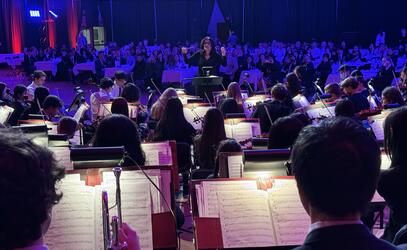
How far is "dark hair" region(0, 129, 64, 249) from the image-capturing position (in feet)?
4.11

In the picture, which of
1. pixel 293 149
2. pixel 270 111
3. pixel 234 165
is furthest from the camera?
pixel 270 111

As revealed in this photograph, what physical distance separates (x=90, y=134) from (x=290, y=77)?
3389 millimetres

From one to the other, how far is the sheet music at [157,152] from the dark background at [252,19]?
17312 millimetres

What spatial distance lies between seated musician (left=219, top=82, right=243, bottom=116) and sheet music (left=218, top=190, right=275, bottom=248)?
4348 mm

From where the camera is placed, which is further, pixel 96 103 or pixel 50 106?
pixel 96 103

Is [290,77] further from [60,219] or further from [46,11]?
[46,11]

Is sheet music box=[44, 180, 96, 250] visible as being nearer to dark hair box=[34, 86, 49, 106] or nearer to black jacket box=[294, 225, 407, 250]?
black jacket box=[294, 225, 407, 250]

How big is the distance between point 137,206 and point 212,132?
257 centimetres

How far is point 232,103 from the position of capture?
7184 millimetres

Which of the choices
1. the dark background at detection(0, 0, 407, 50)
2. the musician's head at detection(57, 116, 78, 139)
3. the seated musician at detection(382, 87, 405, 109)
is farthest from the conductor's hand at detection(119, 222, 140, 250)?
the dark background at detection(0, 0, 407, 50)

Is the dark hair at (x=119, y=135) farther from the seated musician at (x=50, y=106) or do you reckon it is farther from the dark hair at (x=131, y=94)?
the dark hair at (x=131, y=94)

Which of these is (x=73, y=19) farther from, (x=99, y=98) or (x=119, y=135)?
(x=119, y=135)

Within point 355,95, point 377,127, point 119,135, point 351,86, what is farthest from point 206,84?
point 119,135

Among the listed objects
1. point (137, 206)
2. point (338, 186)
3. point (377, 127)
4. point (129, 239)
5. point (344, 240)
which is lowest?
point (377, 127)
